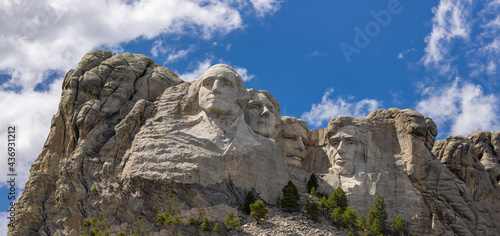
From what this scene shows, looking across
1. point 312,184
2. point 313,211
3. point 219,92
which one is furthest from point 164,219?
point 312,184

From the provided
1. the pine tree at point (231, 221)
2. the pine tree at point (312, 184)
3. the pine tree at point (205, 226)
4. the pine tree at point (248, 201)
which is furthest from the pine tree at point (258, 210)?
the pine tree at point (312, 184)

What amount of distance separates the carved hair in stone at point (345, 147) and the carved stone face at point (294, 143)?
1841 mm

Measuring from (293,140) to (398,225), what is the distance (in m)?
9.42

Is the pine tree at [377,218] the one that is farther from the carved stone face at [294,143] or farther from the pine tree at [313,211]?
the carved stone face at [294,143]

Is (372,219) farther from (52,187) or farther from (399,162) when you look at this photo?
(52,187)

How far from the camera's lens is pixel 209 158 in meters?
52.6

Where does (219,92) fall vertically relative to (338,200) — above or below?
above

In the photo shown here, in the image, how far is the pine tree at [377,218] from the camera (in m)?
54.6

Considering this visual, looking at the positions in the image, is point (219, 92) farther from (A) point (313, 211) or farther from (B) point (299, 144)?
(A) point (313, 211)

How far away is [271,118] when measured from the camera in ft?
194

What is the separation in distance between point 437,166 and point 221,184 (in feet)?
50.3

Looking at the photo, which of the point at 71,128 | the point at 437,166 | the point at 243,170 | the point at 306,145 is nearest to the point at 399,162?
the point at 437,166

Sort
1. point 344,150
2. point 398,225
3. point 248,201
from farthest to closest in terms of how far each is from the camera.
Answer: point 344,150 → point 398,225 → point 248,201

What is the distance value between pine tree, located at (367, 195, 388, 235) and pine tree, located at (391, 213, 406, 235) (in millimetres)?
545
